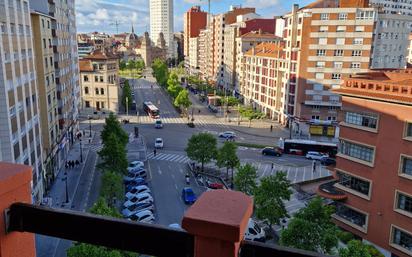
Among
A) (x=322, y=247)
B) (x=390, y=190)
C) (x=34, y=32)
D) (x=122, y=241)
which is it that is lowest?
(x=322, y=247)

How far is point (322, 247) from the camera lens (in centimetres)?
1977

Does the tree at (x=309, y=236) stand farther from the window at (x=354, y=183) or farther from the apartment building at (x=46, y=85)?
the apartment building at (x=46, y=85)

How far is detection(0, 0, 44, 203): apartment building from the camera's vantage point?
77.6 ft

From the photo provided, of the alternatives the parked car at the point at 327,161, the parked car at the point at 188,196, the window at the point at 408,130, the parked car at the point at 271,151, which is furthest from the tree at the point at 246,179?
the parked car at the point at 327,161

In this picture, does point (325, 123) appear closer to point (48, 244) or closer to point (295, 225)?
point (295, 225)

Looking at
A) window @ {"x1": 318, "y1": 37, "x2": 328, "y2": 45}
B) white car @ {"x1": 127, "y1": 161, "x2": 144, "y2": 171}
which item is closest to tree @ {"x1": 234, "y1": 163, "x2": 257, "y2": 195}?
white car @ {"x1": 127, "y1": 161, "x2": 144, "y2": 171}

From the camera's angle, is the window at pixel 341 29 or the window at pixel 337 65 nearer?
the window at pixel 341 29

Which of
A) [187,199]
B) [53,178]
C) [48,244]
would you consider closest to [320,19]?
[187,199]

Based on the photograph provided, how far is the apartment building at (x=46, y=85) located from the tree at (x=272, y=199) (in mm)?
21146

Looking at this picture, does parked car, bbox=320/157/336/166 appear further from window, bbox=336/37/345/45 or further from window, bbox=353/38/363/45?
window, bbox=353/38/363/45

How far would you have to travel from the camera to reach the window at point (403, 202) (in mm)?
22328

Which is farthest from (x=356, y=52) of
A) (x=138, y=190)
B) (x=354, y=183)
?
(x=138, y=190)

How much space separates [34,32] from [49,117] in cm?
859

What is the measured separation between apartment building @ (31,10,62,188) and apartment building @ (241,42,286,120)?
40272mm
